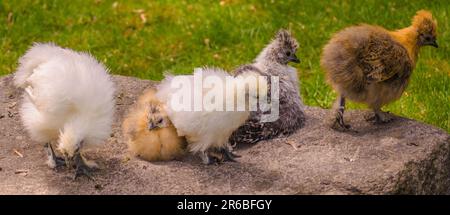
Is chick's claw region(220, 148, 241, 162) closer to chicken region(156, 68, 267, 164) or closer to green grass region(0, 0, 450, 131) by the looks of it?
chicken region(156, 68, 267, 164)

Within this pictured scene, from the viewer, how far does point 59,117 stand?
16.6 feet

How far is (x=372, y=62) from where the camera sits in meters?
5.68

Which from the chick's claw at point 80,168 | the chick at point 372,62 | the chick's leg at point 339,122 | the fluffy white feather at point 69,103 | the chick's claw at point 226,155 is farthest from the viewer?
the chick's leg at point 339,122

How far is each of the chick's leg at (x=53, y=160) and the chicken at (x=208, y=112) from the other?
86 cm

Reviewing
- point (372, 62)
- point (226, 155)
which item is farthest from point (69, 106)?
point (372, 62)

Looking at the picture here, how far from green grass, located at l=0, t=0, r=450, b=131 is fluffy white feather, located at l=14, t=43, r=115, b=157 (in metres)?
3.23

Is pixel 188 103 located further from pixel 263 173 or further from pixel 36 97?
pixel 36 97

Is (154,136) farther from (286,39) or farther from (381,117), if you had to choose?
(381,117)

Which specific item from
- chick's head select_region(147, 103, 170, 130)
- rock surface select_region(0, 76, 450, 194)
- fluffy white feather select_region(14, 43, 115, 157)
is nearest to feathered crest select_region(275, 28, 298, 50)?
rock surface select_region(0, 76, 450, 194)

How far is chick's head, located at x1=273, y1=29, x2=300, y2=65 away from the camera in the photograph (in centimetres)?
628

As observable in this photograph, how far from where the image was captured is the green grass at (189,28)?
28.5ft

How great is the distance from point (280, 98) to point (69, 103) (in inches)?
70.7

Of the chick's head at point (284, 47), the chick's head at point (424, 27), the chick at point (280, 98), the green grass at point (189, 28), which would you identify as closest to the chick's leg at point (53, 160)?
the chick at point (280, 98)

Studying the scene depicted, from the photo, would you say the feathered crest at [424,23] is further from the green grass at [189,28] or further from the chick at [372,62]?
the green grass at [189,28]
